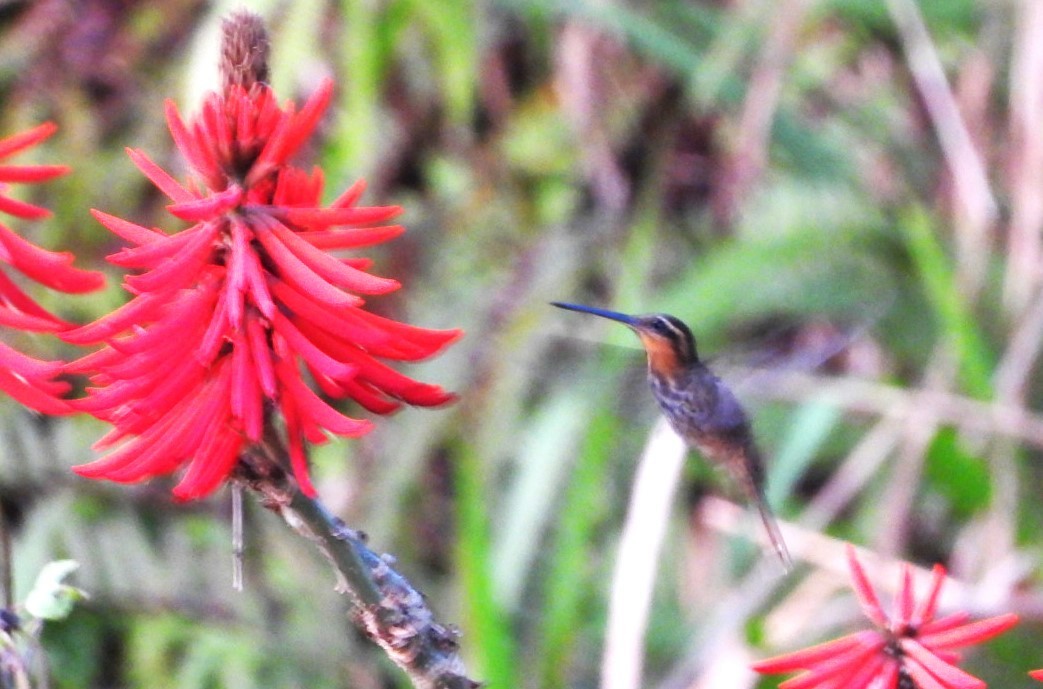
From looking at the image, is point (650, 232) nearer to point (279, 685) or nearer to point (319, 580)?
point (319, 580)

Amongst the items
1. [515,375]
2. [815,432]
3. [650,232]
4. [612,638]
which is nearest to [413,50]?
[650,232]

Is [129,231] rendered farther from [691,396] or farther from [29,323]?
[691,396]

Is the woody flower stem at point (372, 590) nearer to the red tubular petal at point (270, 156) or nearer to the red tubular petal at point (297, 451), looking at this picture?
the red tubular petal at point (297, 451)

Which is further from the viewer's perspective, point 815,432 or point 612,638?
point 815,432

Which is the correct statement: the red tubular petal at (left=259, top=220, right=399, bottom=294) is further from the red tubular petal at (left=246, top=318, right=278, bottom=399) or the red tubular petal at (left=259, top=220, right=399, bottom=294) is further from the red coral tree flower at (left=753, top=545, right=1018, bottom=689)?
the red coral tree flower at (left=753, top=545, right=1018, bottom=689)

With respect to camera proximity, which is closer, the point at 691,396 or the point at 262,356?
the point at 262,356

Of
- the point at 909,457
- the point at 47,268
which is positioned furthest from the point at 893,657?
the point at 909,457

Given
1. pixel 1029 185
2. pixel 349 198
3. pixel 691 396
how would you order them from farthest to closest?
pixel 1029 185 < pixel 691 396 < pixel 349 198
